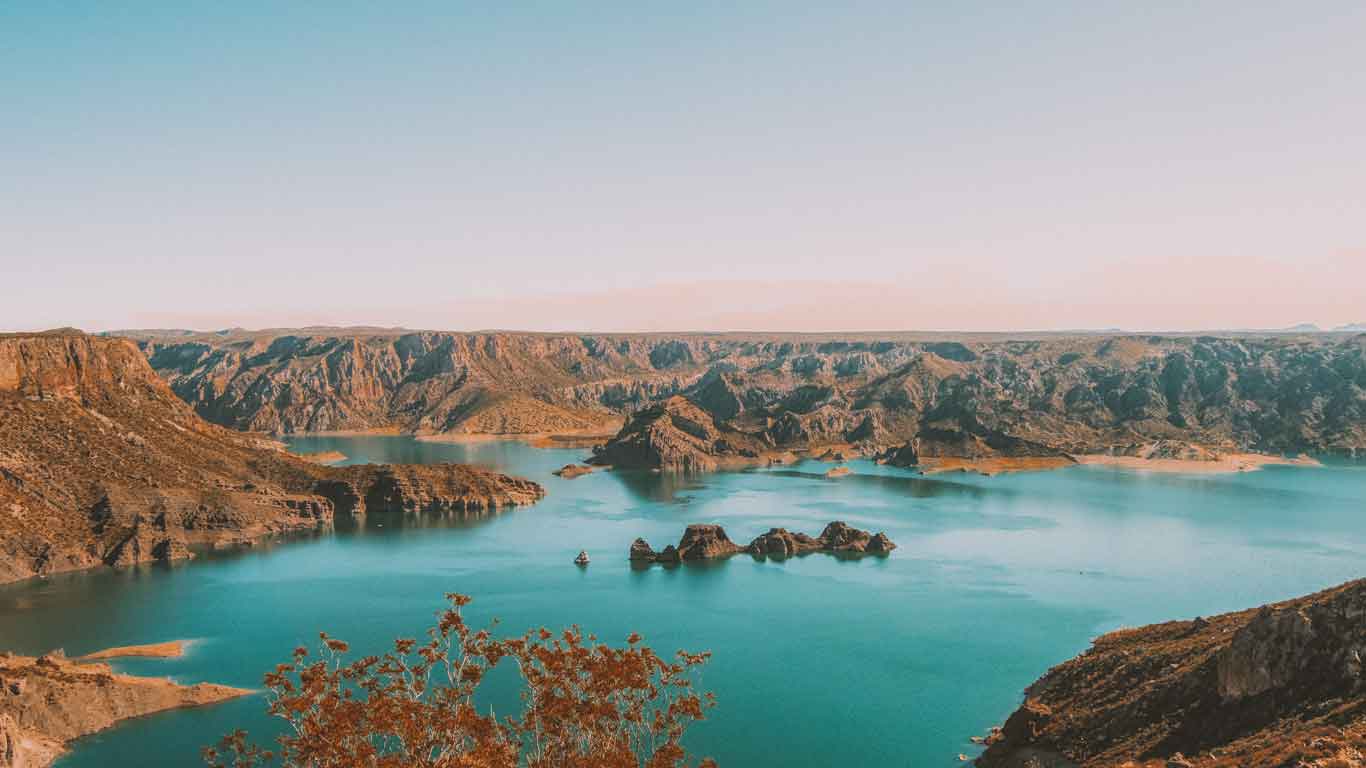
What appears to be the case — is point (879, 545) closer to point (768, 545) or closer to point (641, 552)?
point (768, 545)

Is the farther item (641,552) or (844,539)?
(844,539)

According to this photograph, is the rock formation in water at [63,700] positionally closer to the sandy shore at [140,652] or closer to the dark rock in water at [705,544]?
the sandy shore at [140,652]

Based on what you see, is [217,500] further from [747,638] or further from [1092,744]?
[1092,744]

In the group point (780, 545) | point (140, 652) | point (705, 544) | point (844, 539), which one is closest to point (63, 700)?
point (140, 652)

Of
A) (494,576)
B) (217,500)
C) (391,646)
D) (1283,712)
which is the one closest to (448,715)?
(1283,712)

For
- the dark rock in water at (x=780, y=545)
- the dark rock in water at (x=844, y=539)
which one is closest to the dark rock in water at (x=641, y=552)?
the dark rock in water at (x=780, y=545)

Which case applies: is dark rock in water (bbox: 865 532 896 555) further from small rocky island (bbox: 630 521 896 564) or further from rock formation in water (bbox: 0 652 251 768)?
rock formation in water (bbox: 0 652 251 768)
